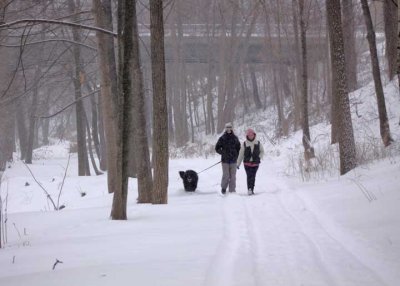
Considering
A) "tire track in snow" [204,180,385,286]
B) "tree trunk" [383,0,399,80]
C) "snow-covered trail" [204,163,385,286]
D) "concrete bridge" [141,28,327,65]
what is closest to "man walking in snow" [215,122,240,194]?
"snow-covered trail" [204,163,385,286]

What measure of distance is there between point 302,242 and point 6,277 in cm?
376

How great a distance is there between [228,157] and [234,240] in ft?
19.8

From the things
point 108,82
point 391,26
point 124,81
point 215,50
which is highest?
point 215,50

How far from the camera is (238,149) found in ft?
41.6

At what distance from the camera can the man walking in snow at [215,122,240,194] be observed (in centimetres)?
1259

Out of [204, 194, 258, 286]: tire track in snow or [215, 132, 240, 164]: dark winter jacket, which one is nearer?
[204, 194, 258, 286]: tire track in snow

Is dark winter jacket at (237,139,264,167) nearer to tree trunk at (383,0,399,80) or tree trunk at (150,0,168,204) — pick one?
tree trunk at (150,0,168,204)

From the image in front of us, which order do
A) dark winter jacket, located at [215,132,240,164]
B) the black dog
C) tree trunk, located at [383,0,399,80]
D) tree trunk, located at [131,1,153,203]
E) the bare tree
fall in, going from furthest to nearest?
the bare tree → tree trunk, located at [383,0,399,80] → the black dog → dark winter jacket, located at [215,132,240,164] → tree trunk, located at [131,1,153,203]

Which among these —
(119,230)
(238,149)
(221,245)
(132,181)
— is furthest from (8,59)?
(221,245)

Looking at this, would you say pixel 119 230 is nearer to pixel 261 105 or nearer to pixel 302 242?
pixel 302 242

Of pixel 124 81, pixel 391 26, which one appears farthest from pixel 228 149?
pixel 391 26

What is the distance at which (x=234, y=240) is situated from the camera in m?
6.66

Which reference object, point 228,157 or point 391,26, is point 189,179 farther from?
point 391,26

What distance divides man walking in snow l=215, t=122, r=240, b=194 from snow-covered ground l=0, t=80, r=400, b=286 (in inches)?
35.3
